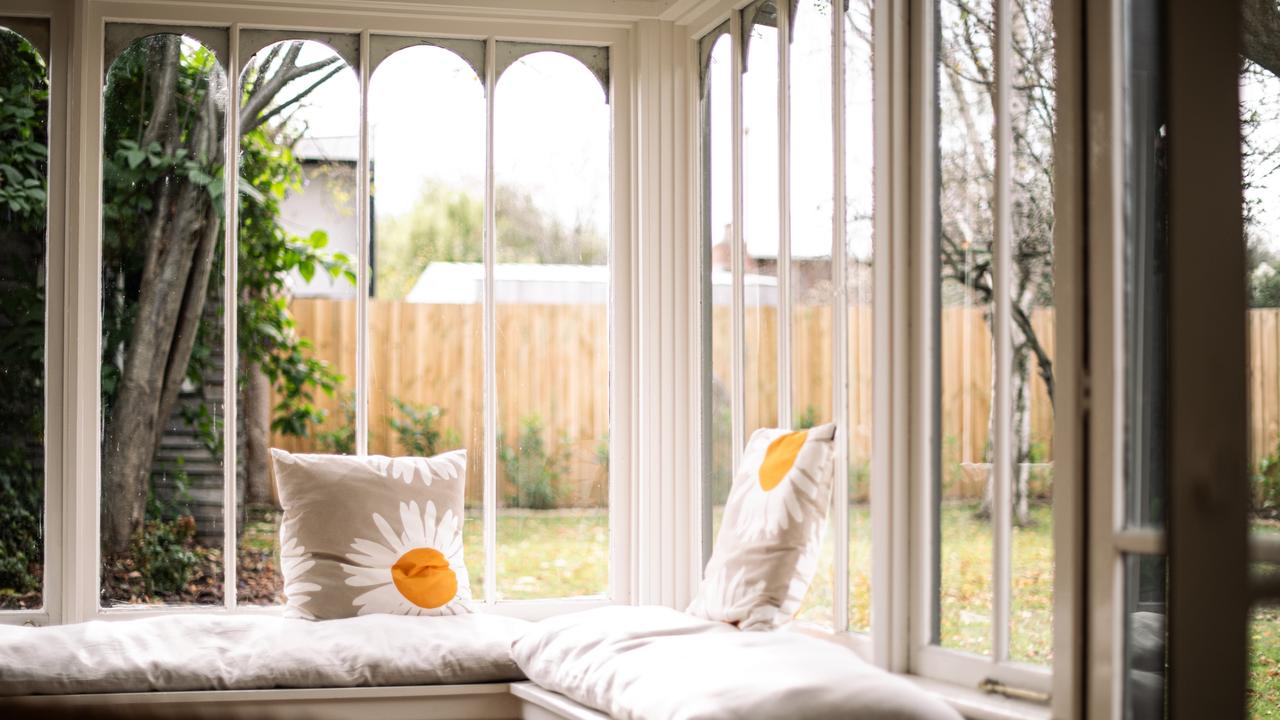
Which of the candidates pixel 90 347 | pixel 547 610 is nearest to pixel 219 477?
pixel 90 347

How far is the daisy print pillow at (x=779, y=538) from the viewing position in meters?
2.54

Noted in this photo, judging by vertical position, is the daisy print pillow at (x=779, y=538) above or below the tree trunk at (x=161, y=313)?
below

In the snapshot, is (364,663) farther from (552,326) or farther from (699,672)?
(552,326)

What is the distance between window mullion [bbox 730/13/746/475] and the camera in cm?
313

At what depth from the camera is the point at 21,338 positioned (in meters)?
3.19

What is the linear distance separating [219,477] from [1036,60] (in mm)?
2498

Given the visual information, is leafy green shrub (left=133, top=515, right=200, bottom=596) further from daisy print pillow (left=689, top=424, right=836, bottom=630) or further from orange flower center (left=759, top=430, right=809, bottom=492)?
orange flower center (left=759, top=430, right=809, bottom=492)

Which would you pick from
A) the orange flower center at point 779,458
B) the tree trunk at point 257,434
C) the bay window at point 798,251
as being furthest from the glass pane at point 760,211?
the tree trunk at point 257,434

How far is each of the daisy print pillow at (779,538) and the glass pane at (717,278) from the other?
506 millimetres

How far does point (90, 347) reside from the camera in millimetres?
3193

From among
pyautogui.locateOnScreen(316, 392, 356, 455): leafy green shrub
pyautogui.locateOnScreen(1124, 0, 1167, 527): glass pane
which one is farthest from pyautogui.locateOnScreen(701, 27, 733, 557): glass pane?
pyautogui.locateOnScreen(1124, 0, 1167, 527): glass pane

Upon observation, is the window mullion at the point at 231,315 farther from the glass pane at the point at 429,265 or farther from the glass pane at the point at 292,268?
the glass pane at the point at 429,265

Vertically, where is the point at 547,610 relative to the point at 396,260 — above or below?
below

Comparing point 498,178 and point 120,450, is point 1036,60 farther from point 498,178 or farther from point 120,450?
point 120,450
